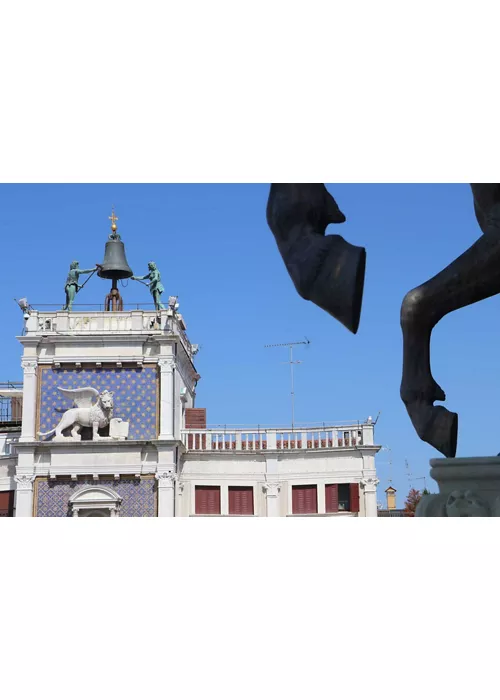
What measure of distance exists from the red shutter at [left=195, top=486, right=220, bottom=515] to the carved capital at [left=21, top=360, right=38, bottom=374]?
744cm

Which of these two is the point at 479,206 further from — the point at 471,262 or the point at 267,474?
the point at 267,474

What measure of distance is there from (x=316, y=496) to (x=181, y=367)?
7279 mm

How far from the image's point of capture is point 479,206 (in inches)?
158

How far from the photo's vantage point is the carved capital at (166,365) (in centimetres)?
3209

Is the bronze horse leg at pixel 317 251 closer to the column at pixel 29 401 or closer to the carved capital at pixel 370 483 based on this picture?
the column at pixel 29 401

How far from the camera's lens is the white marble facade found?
31.3 metres

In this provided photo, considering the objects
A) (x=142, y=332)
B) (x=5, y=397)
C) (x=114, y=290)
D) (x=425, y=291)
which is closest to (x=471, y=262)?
(x=425, y=291)

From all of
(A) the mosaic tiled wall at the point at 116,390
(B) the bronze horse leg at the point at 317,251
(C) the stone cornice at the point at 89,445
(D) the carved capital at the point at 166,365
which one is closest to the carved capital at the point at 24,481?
(C) the stone cornice at the point at 89,445

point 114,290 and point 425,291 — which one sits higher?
point 114,290

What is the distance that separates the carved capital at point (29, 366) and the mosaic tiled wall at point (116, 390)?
0.36 m
